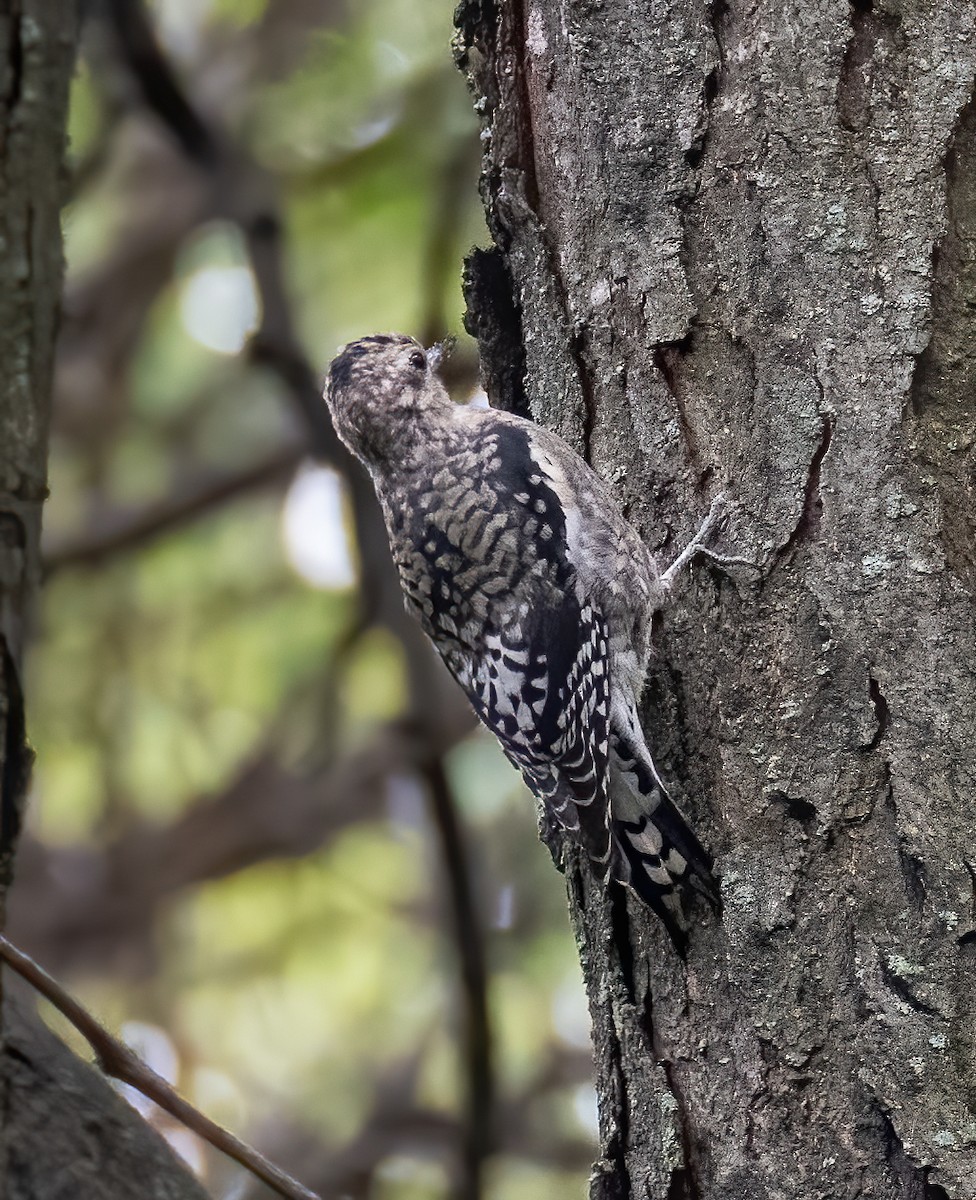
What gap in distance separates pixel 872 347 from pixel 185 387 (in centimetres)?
405

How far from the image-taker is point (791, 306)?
2.73 m

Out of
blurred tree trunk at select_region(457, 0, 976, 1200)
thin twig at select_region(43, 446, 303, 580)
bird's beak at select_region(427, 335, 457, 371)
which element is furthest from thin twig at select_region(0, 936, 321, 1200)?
thin twig at select_region(43, 446, 303, 580)

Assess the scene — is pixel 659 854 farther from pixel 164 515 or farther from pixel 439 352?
pixel 164 515

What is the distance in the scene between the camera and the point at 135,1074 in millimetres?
1599

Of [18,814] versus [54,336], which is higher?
[54,336]

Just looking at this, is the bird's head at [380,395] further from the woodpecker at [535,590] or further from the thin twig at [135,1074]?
the thin twig at [135,1074]

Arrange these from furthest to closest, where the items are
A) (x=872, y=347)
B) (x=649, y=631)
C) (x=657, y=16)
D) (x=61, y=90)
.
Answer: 1. (x=649, y=631)
2. (x=657, y=16)
3. (x=872, y=347)
4. (x=61, y=90)

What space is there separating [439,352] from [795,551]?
1751 mm

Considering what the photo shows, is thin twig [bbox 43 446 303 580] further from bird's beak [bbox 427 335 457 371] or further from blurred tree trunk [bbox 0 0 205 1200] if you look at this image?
blurred tree trunk [bbox 0 0 205 1200]

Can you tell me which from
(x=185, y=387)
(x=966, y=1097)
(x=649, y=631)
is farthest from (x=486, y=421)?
(x=185, y=387)

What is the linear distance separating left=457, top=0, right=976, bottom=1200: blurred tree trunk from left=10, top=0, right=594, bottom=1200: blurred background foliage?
5.48 ft

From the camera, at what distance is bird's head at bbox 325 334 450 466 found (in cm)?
395

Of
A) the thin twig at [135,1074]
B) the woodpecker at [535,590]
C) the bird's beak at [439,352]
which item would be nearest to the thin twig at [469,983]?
the woodpecker at [535,590]

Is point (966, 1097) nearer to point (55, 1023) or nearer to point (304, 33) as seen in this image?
point (55, 1023)
